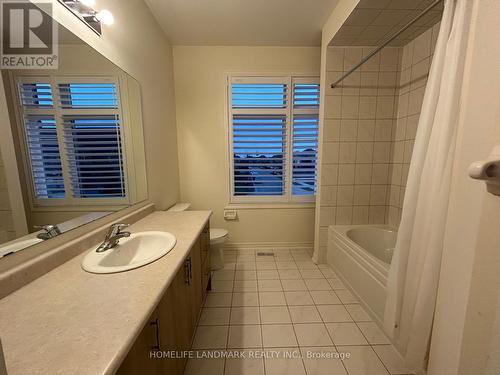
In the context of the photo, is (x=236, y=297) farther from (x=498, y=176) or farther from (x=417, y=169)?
(x=498, y=176)

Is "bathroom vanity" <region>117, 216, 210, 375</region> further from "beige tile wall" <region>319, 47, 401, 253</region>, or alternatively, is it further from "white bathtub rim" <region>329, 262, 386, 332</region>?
"beige tile wall" <region>319, 47, 401, 253</region>

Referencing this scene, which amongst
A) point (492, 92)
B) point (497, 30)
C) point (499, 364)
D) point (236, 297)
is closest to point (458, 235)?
point (499, 364)

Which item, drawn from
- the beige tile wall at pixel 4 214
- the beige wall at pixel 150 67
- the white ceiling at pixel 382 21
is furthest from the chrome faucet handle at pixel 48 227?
the white ceiling at pixel 382 21

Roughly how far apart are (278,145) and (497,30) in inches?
78.1

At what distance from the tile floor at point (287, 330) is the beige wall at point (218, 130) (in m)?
0.66

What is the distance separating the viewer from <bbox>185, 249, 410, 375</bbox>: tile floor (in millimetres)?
1226

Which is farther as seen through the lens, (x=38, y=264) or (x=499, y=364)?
(x=38, y=264)

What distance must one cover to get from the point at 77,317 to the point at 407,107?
9.44 ft

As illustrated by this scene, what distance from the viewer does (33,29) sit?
85cm

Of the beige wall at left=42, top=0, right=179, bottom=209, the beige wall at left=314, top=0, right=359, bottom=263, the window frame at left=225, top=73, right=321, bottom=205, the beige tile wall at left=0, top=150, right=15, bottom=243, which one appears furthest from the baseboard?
the beige tile wall at left=0, top=150, right=15, bottom=243

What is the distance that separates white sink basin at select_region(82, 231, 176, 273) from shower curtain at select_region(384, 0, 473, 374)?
1.31 meters

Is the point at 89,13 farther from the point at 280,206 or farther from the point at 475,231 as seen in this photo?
the point at 280,206

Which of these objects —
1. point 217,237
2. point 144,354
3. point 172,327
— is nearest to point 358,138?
point 217,237

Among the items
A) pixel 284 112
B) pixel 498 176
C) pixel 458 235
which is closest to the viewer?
pixel 498 176
